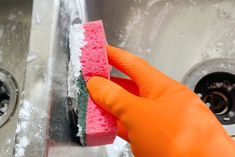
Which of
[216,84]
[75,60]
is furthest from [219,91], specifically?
[75,60]

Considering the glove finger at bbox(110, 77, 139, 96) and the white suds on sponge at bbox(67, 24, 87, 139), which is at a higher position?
the white suds on sponge at bbox(67, 24, 87, 139)

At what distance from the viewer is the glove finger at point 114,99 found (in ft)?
1.82

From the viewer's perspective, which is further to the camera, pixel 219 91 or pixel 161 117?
pixel 219 91

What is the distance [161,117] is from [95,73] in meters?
0.11

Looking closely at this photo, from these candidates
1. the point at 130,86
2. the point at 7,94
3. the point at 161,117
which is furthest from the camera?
the point at 7,94

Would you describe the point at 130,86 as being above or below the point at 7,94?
above

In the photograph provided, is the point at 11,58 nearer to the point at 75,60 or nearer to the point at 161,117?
the point at 75,60

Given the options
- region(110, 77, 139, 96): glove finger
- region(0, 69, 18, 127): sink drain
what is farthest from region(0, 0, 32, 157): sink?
region(110, 77, 139, 96): glove finger

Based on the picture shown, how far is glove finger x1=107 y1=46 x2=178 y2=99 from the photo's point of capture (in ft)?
1.91

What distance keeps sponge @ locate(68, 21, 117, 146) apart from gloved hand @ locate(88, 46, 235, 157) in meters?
0.01

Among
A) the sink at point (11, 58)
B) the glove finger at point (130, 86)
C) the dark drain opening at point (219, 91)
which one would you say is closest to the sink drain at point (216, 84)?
the dark drain opening at point (219, 91)

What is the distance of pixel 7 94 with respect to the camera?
895mm

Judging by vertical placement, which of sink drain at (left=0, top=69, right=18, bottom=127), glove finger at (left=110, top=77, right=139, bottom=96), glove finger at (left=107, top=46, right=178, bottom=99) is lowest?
sink drain at (left=0, top=69, right=18, bottom=127)

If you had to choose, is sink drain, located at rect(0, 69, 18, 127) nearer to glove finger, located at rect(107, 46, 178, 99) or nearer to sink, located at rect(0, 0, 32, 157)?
sink, located at rect(0, 0, 32, 157)
